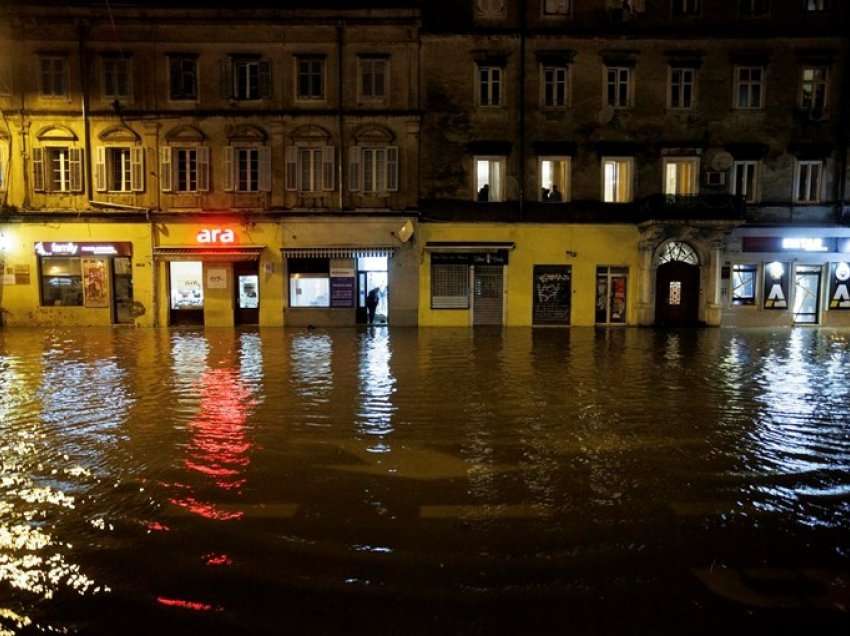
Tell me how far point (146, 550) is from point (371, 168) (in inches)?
879

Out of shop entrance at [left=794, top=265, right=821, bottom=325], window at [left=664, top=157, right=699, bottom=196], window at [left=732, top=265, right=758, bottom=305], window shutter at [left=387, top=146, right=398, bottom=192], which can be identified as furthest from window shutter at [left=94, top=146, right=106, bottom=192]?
shop entrance at [left=794, top=265, right=821, bottom=325]

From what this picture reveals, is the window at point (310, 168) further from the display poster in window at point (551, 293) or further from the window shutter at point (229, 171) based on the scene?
the display poster in window at point (551, 293)

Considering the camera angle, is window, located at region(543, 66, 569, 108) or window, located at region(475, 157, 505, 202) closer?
window, located at region(543, 66, 569, 108)

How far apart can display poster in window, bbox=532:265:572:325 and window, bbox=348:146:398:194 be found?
7137mm

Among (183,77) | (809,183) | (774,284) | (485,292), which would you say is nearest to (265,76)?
(183,77)

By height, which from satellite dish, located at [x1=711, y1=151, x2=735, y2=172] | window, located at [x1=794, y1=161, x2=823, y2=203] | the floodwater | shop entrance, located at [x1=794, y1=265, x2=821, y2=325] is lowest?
the floodwater

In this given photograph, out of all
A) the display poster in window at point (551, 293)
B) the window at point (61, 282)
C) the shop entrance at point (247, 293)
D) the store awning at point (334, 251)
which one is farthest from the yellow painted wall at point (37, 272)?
the display poster in window at point (551, 293)

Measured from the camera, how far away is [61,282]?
2577 cm

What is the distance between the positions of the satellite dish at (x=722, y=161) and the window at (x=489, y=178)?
8642 mm

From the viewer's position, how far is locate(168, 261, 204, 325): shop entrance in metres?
26.1

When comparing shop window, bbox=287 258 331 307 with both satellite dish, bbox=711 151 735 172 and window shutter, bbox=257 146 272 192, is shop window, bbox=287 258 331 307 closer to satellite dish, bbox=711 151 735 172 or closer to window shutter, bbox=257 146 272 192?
window shutter, bbox=257 146 272 192

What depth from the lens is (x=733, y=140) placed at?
85.1 feet

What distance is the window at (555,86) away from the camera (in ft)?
84.1

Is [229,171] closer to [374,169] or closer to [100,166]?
[100,166]
